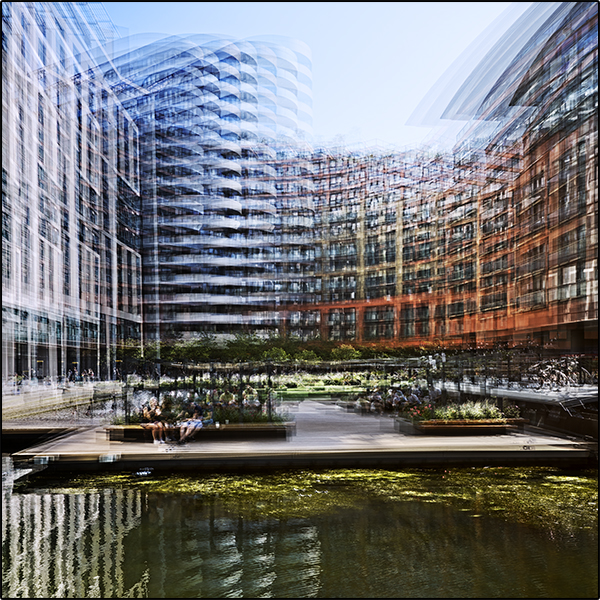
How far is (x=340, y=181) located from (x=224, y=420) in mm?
42533

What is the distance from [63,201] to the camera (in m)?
43.0

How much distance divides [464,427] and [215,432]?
17.3ft

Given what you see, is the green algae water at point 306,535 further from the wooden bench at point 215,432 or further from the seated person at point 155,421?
the wooden bench at point 215,432

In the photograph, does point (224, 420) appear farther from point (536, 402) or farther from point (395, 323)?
point (395, 323)

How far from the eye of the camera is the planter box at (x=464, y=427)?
35.5 feet

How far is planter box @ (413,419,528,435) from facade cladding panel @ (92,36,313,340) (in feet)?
144

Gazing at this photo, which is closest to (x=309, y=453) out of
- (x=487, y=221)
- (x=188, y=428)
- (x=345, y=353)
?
(x=188, y=428)

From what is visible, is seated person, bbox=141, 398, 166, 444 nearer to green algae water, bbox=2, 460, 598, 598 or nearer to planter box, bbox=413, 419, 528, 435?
green algae water, bbox=2, 460, 598, 598

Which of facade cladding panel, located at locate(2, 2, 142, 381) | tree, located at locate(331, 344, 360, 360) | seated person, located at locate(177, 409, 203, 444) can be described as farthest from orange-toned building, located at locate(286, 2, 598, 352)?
facade cladding panel, located at locate(2, 2, 142, 381)

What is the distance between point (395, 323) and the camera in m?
41.8

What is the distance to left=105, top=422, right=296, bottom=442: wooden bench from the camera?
1023cm

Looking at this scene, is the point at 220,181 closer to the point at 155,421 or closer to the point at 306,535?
the point at 155,421

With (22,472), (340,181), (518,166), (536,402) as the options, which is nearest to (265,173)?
(340,181)

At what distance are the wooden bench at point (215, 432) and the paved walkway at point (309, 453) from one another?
0.66 feet
